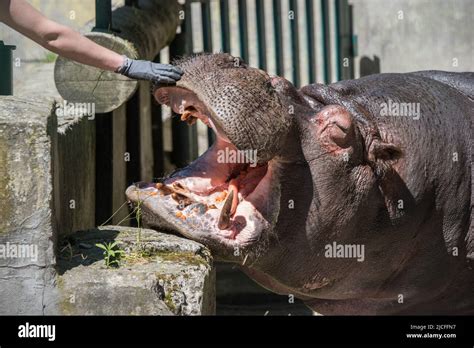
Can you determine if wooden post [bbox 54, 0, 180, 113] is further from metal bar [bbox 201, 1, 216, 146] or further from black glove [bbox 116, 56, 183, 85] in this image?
metal bar [bbox 201, 1, 216, 146]

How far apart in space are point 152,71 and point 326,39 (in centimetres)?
552

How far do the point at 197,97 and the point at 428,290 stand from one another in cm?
150

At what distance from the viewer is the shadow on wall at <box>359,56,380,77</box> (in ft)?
30.1

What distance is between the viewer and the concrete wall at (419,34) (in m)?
8.77

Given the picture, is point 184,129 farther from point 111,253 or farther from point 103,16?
point 111,253

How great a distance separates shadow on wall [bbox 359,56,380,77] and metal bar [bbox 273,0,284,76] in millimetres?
696

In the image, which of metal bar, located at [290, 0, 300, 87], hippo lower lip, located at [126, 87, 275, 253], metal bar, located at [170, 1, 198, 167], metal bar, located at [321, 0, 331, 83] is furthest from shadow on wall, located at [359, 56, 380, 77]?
hippo lower lip, located at [126, 87, 275, 253]

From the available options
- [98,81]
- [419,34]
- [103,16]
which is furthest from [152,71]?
[419,34]

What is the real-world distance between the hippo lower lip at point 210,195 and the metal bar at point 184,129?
17.5ft

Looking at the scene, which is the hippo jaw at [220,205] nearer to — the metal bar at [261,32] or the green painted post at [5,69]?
the green painted post at [5,69]

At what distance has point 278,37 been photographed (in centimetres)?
935

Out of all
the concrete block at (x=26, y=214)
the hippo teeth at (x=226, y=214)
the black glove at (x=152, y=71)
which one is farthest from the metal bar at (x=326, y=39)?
the concrete block at (x=26, y=214)
